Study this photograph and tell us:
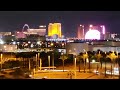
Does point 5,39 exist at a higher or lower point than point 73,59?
higher

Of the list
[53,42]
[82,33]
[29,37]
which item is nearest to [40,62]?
[82,33]

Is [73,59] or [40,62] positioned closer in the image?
[40,62]
